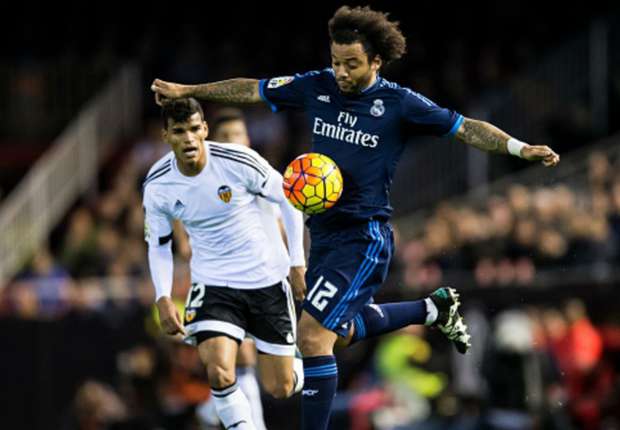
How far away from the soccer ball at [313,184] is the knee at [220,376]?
4.09 ft

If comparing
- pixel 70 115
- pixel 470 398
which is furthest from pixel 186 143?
pixel 70 115

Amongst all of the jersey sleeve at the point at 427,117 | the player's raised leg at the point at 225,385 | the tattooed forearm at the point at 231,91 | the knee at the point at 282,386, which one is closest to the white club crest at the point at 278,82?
the tattooed forearm at the point at 231,91

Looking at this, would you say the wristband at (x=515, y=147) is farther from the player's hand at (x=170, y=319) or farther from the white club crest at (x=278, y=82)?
the player's hand at (x=170, y=319)

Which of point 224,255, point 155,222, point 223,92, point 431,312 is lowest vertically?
point 431,312

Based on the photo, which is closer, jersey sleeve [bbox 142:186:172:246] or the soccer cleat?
jersey sleeve [bbox 142:186:172:246]

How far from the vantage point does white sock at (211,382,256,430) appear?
35.2ft

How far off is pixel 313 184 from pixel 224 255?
1330mm

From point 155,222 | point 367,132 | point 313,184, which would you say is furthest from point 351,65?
point 155,222

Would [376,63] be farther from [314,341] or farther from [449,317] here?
[449,317]

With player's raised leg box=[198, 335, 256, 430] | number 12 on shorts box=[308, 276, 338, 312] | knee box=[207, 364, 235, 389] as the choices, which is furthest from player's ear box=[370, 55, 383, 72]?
knee box=[207, 364, 235, 389]

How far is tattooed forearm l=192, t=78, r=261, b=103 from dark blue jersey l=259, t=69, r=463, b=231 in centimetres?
49

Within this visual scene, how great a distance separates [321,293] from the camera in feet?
33.5

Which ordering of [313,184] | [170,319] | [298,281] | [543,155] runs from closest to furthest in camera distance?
[543,155], [313,184], [170,319], [298,281]

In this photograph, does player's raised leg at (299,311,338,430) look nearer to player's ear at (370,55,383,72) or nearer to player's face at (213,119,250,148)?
player's ear at (370,55,383,72)
